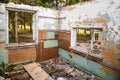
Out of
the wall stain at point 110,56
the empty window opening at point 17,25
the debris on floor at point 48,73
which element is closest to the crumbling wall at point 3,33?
the debris on floor at point 48,73

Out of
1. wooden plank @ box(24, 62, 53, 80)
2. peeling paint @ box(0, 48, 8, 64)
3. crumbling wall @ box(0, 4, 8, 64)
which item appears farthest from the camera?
peeling paint @ box(0, 48, 8, 64)

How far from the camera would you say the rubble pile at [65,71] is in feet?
13.4

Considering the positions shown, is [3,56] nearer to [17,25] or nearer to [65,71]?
[65,71]

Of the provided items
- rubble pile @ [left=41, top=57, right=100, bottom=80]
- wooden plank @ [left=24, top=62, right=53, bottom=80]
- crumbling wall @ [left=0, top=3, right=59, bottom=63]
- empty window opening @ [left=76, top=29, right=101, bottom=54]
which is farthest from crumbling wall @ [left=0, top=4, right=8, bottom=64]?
empty window opening @ [left=76, top=29, right=101, bottom=54]

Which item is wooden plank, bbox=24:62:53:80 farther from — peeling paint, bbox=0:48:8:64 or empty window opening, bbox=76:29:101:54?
empty window opening, bbox=76:29:101:54

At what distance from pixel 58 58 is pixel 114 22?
3.33m

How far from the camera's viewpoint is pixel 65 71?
14.8 feet

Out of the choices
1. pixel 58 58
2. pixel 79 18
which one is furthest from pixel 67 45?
pixel 79 18

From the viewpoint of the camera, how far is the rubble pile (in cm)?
408

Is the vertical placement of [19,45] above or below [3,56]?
above

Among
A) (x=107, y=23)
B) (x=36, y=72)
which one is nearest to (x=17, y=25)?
(x=36, y=72)

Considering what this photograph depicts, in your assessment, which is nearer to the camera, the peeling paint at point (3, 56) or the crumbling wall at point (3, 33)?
the crumbling wall at point (3, 33)

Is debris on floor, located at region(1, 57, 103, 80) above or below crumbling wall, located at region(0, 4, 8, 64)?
below

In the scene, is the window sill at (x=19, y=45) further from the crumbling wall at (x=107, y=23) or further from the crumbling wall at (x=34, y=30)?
the crumbling wall at (x=107, y=23)
